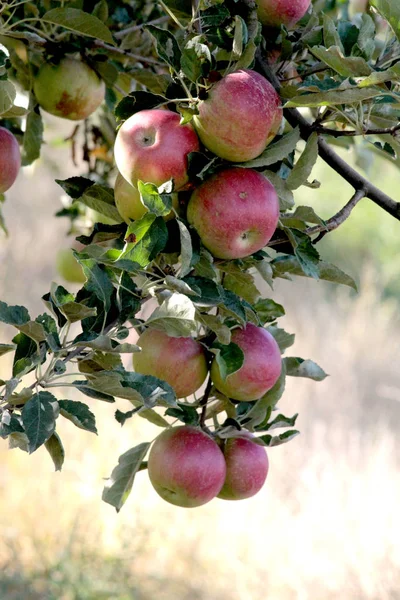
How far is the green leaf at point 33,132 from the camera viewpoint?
3.52 ft

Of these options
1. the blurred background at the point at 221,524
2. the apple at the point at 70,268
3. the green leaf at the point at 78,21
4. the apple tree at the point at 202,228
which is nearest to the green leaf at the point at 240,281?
the apple tree at the point at 202,228

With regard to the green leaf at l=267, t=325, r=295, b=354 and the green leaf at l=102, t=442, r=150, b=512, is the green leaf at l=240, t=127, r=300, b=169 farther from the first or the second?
the green leaf at l=102, t=442, r=150, b=512

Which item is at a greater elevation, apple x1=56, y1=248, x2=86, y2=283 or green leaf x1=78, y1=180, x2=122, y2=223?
green leaf x1=78, y1=180, x2=122, y2=223

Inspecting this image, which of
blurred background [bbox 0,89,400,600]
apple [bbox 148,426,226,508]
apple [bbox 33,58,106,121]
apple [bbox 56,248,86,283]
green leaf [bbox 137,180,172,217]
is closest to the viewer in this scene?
green leaf [bbox 137,180,172,217]

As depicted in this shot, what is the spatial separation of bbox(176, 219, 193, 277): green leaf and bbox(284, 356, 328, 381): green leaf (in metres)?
0.32

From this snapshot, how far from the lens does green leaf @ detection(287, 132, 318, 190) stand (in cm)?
73

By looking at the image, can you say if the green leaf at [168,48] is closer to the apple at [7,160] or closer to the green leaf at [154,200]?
the green leaf at [154,200]

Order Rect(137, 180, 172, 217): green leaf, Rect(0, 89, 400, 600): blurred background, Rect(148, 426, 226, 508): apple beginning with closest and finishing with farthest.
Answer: Rect(137, 180, 172, 217): green leaf < Rect(148, 426, 226, 508): apple < Rect(0, 89, 400, 600): blurred background

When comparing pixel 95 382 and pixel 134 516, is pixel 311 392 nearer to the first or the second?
pixel 134 516

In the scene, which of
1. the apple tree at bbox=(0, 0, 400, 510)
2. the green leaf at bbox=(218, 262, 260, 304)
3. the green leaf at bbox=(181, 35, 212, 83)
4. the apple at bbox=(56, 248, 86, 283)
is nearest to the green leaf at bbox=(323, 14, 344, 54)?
the apple tree at bbox=(0, 0, 400, 510)

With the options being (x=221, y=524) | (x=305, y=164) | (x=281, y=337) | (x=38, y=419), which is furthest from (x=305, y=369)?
(x=221, y=524)

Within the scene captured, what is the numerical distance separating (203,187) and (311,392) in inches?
138

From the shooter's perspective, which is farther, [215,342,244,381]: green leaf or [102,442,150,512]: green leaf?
[102,442,150,512]: green leaf

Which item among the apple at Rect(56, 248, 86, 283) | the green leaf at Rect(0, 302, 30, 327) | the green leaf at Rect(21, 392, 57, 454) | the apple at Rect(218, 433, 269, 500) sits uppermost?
the green leaf at Rect(0, 302, 30, 327)
